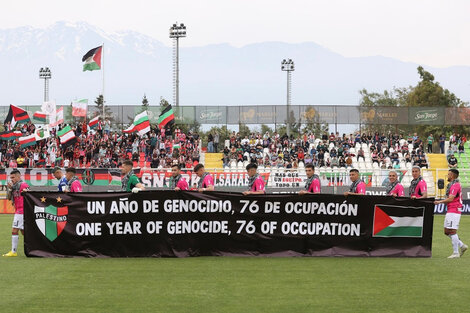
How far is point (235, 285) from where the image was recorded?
9711 mm

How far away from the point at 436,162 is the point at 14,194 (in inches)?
1330

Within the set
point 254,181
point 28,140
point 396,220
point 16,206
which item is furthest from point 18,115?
point 396,220

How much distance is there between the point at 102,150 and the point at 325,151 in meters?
14.0

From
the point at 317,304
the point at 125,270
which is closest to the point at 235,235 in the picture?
the point at 125,270

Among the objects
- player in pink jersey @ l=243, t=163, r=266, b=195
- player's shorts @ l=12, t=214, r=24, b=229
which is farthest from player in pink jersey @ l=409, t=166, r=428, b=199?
player's shorts @ l=12, t=214, r=24, b=229

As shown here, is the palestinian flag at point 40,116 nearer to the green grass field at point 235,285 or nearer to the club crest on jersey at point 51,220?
the club crest on jersey at point 51,220

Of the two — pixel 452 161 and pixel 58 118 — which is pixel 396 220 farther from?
pixel 58 118

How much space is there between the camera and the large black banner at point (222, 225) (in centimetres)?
1282

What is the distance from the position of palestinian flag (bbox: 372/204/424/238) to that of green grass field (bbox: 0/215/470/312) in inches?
24.9

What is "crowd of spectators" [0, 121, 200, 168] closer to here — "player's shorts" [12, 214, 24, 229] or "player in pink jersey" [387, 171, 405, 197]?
"player's shorts" [12, 214, 24, 229]

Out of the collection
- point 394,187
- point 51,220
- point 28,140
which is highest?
point 28,140

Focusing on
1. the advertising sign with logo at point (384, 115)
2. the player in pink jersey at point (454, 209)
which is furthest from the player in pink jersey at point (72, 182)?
the advertising sign with logo at point (384, 115)

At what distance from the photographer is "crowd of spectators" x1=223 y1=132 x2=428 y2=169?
38.2 m

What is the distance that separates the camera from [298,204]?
13.1 m
